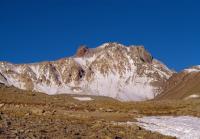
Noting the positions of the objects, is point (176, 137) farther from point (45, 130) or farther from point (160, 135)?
point (45, 130)

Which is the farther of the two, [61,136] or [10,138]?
[61,136]

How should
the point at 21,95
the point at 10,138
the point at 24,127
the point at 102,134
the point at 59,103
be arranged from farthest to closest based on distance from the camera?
the point at 21,95, the point at 59,103, the point at 102,134, the point at 24,127, the point at 10,138

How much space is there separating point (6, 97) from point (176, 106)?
2462cm

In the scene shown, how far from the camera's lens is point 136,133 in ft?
116

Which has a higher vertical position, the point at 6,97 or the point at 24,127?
the point at 6,97

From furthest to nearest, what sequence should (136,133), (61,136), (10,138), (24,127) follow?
(136,133)
(24,127)
(61,136)
(10,138)

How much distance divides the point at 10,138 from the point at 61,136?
12.7 feet

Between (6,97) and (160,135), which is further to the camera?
(6,97)

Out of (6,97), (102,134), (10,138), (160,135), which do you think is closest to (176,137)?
(160,135)

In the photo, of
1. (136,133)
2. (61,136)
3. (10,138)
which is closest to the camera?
(10,138)

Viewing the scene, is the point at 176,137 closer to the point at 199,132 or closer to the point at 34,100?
the point at 199,132

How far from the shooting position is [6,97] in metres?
66.5

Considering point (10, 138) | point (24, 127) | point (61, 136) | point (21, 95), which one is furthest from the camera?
point (21, 95)

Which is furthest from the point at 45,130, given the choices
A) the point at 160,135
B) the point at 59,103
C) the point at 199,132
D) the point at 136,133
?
the point at 59,103
